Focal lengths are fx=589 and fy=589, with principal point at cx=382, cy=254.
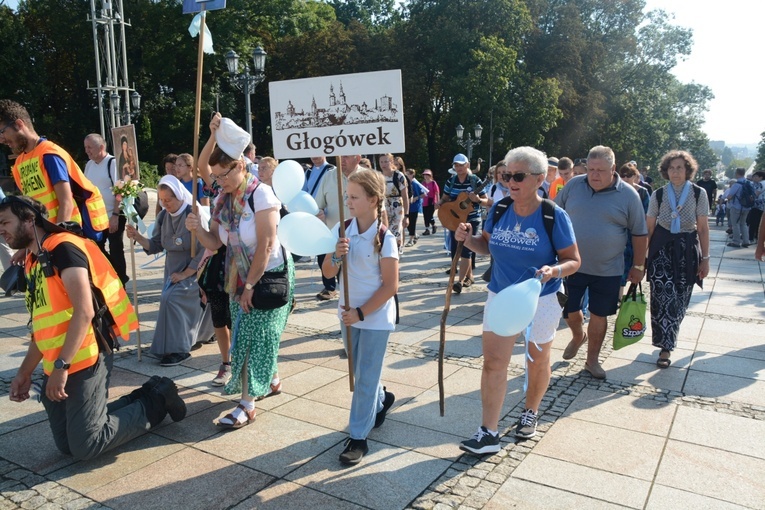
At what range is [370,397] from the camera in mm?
3506

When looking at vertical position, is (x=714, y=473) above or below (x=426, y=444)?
below

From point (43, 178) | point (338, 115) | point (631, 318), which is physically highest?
point (338, 115)

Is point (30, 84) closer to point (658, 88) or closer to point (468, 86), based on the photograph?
point (468, 86)

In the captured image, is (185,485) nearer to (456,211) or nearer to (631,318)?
(456,211)

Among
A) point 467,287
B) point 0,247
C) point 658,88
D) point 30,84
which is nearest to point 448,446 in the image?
point 467,287

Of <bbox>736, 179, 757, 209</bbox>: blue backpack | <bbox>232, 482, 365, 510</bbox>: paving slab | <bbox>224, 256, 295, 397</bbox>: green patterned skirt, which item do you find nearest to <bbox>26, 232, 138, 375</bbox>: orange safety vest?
<bbox>224, 256, 295, 397</bbox>: green patterned skirt

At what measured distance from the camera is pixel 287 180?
4273mm

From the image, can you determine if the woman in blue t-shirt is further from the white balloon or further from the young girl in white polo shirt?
the white balloon

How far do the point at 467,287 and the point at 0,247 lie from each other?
654 cm

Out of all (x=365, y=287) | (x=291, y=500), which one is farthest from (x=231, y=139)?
(x=291, y=500)

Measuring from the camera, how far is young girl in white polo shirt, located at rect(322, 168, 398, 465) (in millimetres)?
3377

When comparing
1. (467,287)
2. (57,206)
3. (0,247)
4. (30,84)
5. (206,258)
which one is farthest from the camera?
(30,84)

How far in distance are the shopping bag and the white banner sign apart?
2.66 m

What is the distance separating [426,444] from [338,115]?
216 cm
